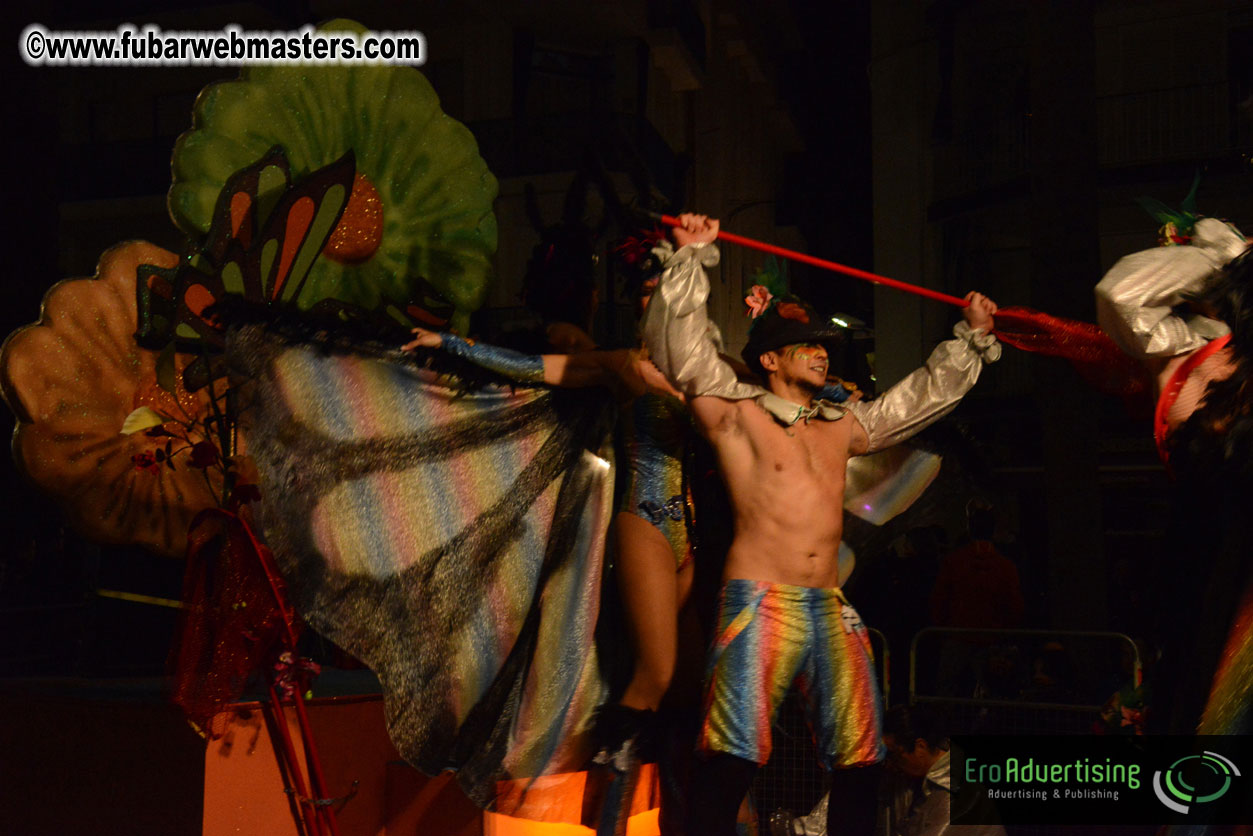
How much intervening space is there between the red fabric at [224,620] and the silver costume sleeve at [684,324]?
56.7 inches

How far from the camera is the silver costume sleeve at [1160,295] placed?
10.7 ft

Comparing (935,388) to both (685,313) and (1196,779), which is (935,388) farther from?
(1196,779)

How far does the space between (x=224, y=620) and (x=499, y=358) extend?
3.77 feet

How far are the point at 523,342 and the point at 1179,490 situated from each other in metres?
2.15

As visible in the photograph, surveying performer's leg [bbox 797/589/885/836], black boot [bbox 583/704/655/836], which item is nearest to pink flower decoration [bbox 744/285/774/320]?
performer's leg [bbox 797/589/885/836]

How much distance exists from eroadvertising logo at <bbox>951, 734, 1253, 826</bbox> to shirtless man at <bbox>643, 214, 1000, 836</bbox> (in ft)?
2.38

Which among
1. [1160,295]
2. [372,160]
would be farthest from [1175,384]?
[372,160]

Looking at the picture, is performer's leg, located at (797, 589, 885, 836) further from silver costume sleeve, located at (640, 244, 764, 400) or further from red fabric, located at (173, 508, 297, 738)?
red fabric, located at (173, 508, 297, 738)

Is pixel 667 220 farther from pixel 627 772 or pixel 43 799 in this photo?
pixel 43 799

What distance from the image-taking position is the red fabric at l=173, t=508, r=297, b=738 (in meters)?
3.80

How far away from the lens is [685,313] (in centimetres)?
339

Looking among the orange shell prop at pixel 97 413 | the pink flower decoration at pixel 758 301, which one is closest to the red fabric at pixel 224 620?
the orange shell prop at pixel 97 413

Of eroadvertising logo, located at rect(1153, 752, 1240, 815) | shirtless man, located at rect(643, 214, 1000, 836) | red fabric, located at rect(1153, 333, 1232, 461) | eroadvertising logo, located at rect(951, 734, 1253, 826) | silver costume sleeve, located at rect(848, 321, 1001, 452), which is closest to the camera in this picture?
eroadvertising logo, located at rect(1153, 752, 1240, 815)

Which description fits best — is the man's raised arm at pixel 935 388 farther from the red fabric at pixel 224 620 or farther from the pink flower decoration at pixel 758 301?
the red fabric at pixel 224 620
